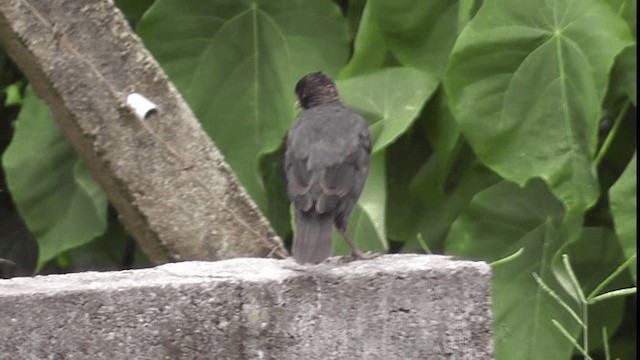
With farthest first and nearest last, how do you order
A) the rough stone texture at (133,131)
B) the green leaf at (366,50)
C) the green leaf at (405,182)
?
the green leaf at (405,182), the green leaf at (366,50), the rough stone texture at (133,131)

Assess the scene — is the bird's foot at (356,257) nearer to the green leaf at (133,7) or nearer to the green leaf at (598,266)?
the green leaf at (598,266)

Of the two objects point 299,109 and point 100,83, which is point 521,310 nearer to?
point 299,109

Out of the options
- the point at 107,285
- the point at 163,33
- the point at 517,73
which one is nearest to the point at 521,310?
the point at 517,73

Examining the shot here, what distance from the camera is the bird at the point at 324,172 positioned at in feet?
5.52

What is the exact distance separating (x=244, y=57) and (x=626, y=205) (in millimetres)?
660

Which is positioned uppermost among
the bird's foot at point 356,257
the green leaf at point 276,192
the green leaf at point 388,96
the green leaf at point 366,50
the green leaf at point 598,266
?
the green leaf at point 366,50

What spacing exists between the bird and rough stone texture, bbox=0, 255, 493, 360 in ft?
0.32

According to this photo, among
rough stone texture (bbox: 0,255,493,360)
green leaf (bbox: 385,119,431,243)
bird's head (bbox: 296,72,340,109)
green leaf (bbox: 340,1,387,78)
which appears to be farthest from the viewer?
green leaf (bbox: 385,119,431,243)

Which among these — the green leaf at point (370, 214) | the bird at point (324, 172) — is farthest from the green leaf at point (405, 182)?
the bird at point (324, 172)

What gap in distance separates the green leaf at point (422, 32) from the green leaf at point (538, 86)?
105 millimetres

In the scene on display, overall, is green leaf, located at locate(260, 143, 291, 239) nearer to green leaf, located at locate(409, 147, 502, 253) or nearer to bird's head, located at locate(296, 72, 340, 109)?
green leaf, located at locate(409, 147, 502, 253)

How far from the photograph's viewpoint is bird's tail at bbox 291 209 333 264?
5.23ft

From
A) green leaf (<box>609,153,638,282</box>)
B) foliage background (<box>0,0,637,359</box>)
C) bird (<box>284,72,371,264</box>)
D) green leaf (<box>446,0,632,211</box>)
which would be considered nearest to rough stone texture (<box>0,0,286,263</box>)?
bird (<box>284,72,371,264</box>)

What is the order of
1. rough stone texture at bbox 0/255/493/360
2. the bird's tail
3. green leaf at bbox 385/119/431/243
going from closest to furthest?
rough stone texture at bbox 0/255/493/360 < the bird's tail < green leaf at bbox 385/119/431/243
